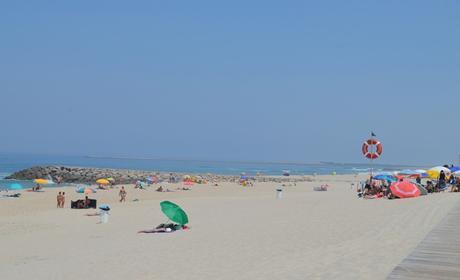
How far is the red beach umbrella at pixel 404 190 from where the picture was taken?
23031 mm

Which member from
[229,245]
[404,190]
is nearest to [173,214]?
[229,245]

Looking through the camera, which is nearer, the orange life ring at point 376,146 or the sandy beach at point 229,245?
the sandy beach at point 229,245

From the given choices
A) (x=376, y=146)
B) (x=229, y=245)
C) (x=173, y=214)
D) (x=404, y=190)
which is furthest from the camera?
(x=376, y=146)

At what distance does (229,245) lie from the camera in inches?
480

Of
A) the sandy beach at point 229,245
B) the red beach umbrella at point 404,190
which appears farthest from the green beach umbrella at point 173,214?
the red beach umbrella at point 404,190

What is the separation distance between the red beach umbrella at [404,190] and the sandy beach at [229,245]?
3.25m

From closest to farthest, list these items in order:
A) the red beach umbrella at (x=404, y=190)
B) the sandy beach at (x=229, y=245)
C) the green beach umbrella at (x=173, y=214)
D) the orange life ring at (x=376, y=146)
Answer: the sandy beach at (x=229, y=245), the green beach umbrella at (x=173, y=214), the red beach umbrella at (x=404, y=190), the orange life ring at (x=376, y=146)

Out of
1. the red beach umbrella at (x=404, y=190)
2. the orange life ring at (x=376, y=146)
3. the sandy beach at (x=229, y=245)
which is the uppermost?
the orange life ring at (x=376, y=146)

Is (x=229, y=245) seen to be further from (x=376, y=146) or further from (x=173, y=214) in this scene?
(x=376, y=146)

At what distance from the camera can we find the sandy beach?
903cm

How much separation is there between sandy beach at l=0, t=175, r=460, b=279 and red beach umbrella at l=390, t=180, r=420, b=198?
10.6 ft

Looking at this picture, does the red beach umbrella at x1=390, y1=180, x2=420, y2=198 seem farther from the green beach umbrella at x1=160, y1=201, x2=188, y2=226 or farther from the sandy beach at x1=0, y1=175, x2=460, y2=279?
the green beach umbrella at x1=160, y1=201, x2=188, y2=226

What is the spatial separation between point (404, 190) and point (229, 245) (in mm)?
13317

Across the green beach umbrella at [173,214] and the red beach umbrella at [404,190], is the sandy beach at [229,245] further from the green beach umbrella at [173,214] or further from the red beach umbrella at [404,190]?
the red beach umbrella at [404,190]
